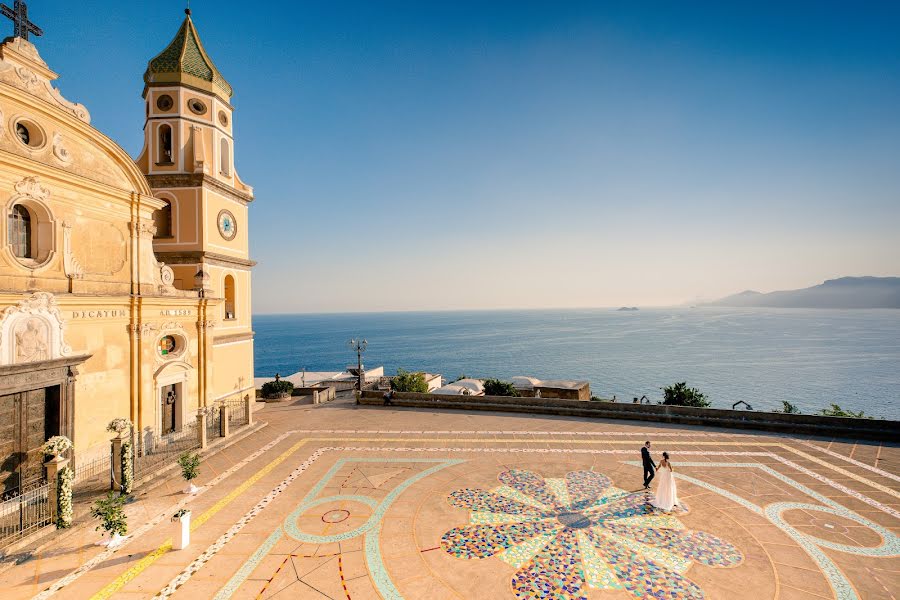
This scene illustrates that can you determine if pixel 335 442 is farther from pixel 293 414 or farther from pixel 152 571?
pixel 152 571

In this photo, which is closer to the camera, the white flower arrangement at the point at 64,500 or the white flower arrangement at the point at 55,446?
the white flower arrangement at the point at 64,500

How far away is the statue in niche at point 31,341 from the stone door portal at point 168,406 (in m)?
4.92

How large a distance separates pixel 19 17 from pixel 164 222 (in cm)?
904

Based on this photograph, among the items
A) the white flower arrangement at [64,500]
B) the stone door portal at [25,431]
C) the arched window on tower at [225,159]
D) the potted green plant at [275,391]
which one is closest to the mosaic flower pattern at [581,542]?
the white flower arrangement at [64,500]

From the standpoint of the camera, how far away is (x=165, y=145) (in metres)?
20.4

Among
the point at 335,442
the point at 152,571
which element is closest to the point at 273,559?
the point at 152,571

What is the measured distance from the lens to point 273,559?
895cm

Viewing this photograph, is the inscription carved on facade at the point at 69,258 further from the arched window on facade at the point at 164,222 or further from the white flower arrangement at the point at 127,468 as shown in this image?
the arched window on facade at the point at 164,222

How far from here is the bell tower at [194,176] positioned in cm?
1958

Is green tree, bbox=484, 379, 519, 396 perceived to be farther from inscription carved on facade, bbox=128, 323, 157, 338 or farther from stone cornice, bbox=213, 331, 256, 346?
inscription carved on facade, bbox=128, 323, 157, 338

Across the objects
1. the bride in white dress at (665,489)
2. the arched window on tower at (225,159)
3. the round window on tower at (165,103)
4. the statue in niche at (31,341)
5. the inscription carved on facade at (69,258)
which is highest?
the round window on tower at (165,103)

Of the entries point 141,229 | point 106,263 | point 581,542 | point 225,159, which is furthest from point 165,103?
point 581,542

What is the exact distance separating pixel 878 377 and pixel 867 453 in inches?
3393

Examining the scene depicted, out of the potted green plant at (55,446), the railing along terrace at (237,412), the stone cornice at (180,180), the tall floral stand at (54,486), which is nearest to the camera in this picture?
the tall floral stand at (54,486)
